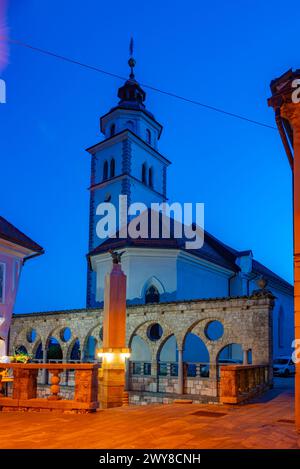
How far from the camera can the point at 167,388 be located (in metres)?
20.8

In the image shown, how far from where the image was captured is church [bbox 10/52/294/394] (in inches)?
784

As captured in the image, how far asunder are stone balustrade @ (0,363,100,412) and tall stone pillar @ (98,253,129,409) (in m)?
3.93

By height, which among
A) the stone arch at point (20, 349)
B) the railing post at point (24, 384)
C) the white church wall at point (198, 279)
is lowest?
the stone arch at point (20, 349)

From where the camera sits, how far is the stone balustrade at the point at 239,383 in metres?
11.6

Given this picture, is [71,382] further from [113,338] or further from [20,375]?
[20,375]

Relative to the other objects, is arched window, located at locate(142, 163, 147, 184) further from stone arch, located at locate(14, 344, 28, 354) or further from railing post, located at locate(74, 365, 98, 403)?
railing post, located at locate(74, 365, 98, 403)

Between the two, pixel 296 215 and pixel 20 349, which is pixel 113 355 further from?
pixel 20 349

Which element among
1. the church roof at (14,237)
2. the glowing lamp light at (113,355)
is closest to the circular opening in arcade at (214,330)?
the church roof at (14,237)

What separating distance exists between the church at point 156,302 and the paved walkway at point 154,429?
6883mm

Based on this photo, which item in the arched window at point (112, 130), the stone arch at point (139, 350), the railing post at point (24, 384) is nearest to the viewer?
the railing post at point (24, 384)

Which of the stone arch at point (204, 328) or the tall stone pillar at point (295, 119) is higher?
the tall stone pillar at point (295, 119)

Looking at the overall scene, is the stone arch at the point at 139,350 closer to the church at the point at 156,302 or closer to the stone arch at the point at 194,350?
the church at the point at 156,302

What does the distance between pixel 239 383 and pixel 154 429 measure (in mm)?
5203
